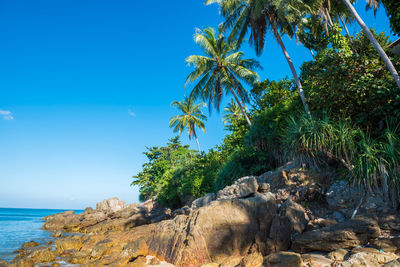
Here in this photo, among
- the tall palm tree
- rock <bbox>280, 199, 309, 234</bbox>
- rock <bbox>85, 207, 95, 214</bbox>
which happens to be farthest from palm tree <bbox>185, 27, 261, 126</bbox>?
rock <bbox>85, 207, 95, 214</bbox>

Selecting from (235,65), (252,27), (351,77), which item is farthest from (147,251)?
(235,65)

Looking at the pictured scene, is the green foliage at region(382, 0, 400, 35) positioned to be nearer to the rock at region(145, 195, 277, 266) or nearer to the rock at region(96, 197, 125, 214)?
the rock at region(145, 195, 277, 266)

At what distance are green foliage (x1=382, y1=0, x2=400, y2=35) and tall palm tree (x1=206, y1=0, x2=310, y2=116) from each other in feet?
13.4

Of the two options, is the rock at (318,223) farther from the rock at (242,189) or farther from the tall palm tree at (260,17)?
the tall palm tree at (260,17)

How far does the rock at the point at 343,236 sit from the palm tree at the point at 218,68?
1304 cm

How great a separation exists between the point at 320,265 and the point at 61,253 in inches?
354

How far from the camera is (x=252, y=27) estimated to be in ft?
45.2

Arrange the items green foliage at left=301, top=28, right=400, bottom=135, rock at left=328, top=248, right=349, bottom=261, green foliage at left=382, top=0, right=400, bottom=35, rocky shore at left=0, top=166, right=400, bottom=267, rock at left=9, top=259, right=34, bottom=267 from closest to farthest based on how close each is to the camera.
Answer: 1. rock at left=328, top=248, right=349, bottom=261
2. rocky shore at left=0, top=166, right=400, bottom=267
3. rock at left=9, top=259, right=34, bottom=267
4. green foliage at left=301, top=28, right=400, bottom=135
5. green foliage at left=382, top=0, right=400, bottom=35

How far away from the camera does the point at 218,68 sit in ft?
58.3

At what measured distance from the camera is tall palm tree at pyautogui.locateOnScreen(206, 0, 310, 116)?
12008mm

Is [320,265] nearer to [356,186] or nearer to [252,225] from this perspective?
[252,225]

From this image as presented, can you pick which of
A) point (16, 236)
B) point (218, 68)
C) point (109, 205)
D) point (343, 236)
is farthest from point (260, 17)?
point (109, 205)

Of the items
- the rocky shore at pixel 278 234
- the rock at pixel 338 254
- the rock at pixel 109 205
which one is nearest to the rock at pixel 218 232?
the rocky shore at pixel 278 234

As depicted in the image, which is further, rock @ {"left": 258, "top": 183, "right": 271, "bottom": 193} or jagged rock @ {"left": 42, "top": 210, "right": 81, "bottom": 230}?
jagged rock @ {"left": 42, "top": 210, "right": 81, "bottom": 230}
